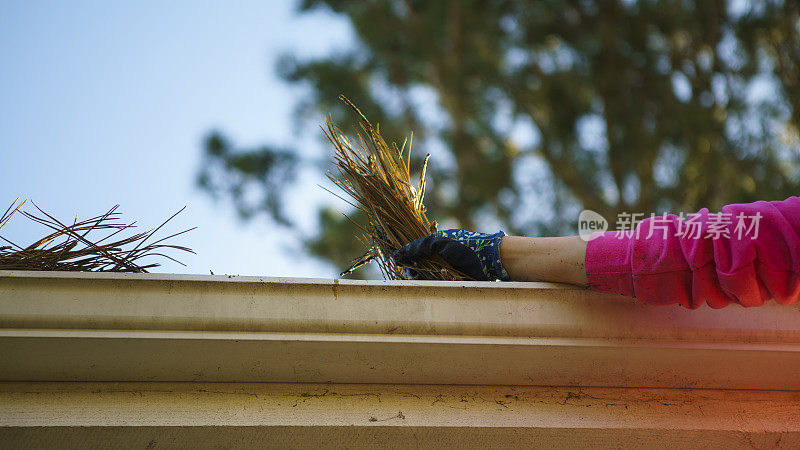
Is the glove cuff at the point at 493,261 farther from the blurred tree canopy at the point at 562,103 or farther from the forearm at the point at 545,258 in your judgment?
the blurred tree canopy at the point at 562,103

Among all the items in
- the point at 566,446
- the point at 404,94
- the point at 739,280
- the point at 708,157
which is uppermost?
the point at 404,94

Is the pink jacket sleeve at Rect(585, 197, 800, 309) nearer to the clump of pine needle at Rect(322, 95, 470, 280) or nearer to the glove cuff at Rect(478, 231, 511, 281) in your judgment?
the glove cuff at Rect(478, 231, 511, 281)

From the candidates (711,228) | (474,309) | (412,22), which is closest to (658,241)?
(711,228)

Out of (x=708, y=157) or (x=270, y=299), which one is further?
(x=708, y=157)

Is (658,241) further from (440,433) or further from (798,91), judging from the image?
(798,91)

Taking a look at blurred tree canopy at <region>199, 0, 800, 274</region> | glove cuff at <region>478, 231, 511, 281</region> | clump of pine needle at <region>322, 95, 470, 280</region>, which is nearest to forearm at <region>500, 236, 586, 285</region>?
glove cuff at <region>478, 231, 511, 281</region>

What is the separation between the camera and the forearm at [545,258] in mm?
763

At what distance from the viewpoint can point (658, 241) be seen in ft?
2.41

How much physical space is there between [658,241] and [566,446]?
268mm

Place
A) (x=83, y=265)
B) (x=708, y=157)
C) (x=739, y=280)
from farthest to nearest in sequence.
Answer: (x=708, y=157), (x=83, y=265), (x=739, y=280)

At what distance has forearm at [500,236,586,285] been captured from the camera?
763mm

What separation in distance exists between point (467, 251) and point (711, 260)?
31 centimetres

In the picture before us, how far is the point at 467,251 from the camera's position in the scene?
0.87 metres

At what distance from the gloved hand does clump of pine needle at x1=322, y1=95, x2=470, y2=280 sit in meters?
0.07
